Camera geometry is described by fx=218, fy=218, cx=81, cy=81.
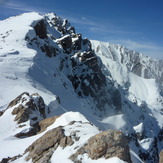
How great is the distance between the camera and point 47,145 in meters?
13.1

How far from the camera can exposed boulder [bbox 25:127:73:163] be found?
12.4 metres

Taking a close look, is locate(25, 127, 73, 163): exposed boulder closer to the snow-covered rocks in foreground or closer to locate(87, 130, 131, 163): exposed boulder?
the snow-covered rocks in foreground

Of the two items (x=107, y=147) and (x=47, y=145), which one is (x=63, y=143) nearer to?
(x=47, y=145)

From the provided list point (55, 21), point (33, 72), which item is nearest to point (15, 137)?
point (33, 72)

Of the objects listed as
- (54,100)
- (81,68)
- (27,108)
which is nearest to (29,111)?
(27,108)

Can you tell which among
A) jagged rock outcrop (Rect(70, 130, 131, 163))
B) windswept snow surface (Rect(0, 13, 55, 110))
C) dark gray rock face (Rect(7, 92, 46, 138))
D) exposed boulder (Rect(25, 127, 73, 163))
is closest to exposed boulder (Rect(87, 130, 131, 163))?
jagged rock outcrop (Rect(70, 130, 131, 163))

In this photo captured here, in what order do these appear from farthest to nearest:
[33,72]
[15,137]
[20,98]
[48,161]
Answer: [33,72], [20,98], [15,137], [48,161]

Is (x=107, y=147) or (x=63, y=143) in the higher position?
(x=107, y=147)

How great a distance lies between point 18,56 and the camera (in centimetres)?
4041

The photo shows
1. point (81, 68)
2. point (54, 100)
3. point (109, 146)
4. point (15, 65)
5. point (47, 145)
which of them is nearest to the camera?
point (109, 146)

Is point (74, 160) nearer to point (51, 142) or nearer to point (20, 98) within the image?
point (51, 142)

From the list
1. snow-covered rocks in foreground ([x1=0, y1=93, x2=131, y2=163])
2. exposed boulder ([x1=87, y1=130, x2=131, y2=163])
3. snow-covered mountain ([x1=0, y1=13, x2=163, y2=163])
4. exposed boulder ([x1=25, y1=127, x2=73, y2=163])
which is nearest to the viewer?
exposed boulder ([x1=87, y1=130, x2=131, y2=163])

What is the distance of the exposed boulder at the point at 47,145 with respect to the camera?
1241cm

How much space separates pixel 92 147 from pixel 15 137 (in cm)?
993
